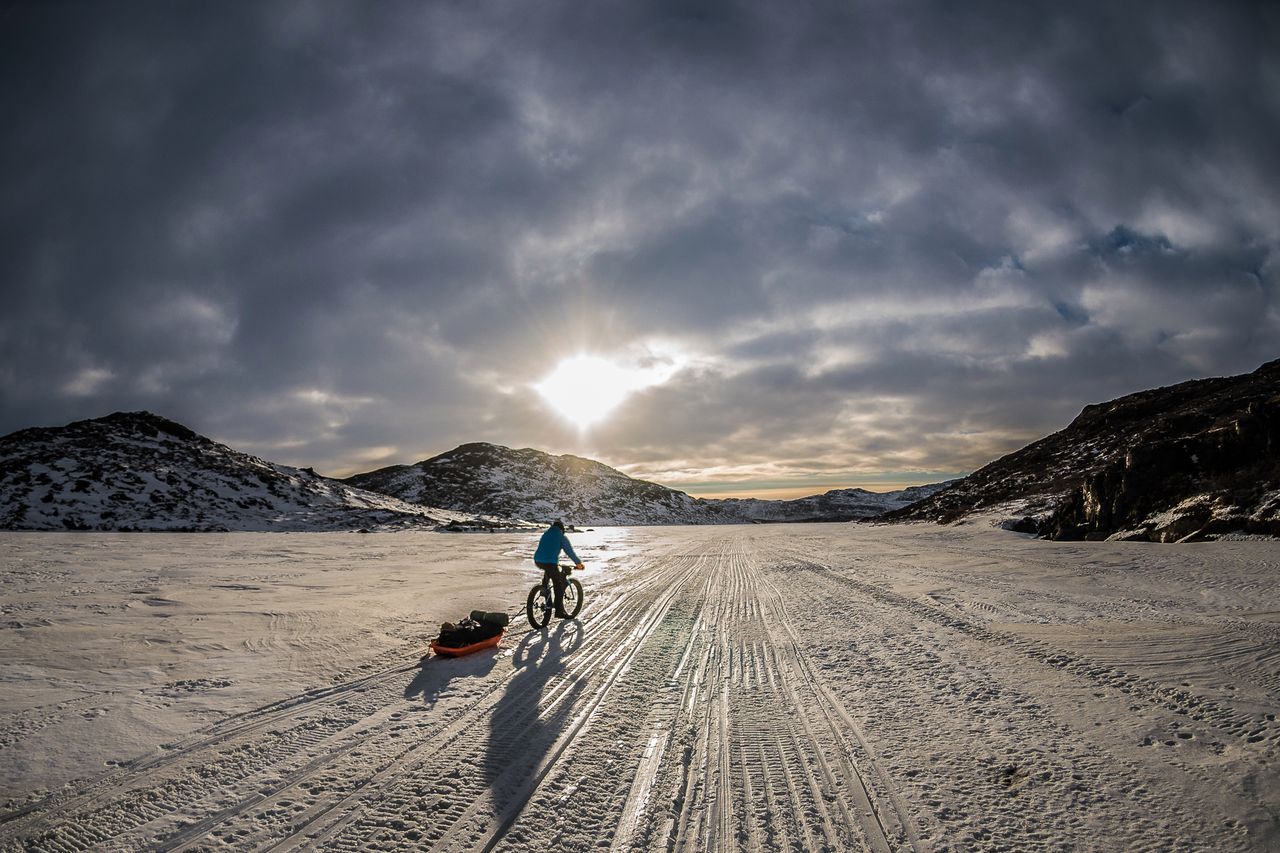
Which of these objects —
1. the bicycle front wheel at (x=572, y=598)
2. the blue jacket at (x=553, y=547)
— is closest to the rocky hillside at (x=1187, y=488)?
the bicycle front wheel at (x=572, y=598)

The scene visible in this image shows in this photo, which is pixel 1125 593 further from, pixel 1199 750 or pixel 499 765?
pixel 499 765

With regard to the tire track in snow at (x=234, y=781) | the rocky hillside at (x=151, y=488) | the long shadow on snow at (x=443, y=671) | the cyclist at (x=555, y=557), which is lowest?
the long shadow on snow at (x=443, y=671)

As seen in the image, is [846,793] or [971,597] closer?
[846,793]

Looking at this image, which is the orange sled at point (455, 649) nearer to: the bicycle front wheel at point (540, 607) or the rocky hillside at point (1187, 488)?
the bicycle front wheel at point (540, 607)

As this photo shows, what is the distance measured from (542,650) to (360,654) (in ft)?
8.65

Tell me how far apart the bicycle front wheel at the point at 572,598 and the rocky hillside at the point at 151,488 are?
135 feet

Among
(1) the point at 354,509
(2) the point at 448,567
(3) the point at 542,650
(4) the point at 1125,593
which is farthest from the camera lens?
(1) the point at 354,509

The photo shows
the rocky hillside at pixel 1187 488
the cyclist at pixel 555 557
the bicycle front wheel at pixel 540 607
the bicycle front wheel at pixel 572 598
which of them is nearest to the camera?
the bicycle front wheel at pixel 540 607

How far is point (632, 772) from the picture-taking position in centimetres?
423

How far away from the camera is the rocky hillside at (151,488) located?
41.1 m

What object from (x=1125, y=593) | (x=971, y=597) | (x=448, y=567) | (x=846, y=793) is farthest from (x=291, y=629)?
(x=1125, y=593)

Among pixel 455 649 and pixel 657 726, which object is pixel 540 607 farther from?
pixel 657 726

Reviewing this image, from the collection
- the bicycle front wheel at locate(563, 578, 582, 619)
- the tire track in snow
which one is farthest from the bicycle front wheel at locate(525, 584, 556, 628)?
the tire track in snow

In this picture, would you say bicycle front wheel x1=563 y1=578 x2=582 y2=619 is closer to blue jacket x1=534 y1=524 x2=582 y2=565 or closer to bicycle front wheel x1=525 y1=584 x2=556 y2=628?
bicycle front wheel x1=525 y1=584 x2=556 y2=628
